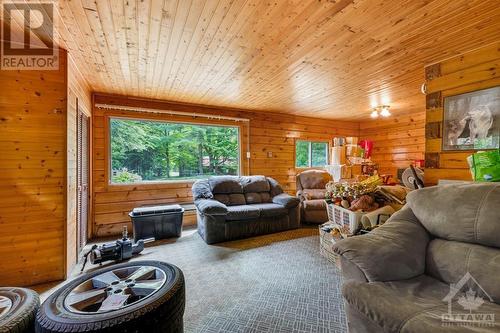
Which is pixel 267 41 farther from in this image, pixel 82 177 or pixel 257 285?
pixel 82 177

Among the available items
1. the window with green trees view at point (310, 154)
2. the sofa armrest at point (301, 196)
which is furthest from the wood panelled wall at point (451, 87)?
the window with green trees view at point (310, 154)

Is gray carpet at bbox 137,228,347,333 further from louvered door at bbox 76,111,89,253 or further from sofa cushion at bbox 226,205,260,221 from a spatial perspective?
louvered door at bbox 76,111,89,253

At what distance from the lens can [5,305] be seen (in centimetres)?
119

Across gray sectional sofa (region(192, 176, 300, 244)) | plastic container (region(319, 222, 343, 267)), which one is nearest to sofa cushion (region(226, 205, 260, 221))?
gray sectional sofa (region(192, 176, 300, 244))

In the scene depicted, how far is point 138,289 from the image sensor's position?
1.29m

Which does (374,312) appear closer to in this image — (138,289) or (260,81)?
(138,289)

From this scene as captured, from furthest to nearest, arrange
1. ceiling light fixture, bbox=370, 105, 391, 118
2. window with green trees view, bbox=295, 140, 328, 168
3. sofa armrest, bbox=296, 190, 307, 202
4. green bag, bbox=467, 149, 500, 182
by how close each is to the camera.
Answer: window with green trees view, bbox=295, 140, 328, 168 → ceiling light fixture, bbox=370, 105, 391, 118 → sofa armrest, bbox=296, 190, 307, 202 → green bag, bbox=467, 149, 500, 182

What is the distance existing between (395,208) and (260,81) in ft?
7.90

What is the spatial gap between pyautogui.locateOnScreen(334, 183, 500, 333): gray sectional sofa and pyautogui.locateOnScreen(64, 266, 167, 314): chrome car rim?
1167mm

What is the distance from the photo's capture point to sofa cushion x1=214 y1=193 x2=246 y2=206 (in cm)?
383

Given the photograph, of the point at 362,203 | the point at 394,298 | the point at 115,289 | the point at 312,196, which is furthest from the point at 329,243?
the point at 115,289

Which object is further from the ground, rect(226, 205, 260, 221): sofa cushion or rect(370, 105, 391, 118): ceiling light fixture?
rect(370, 105, 391, 118): ceiling light fixture

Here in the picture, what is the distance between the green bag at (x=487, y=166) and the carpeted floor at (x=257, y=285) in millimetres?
1571

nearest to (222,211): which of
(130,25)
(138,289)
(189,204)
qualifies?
(189,204)
